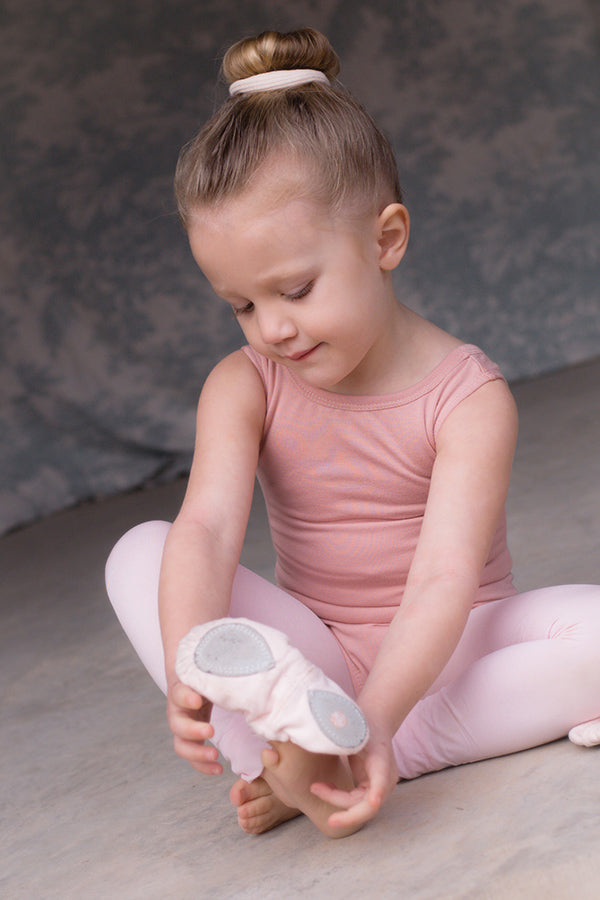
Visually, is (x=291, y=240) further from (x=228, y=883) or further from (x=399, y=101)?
(x=399, y=101)

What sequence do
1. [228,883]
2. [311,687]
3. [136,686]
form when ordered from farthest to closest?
[136,686]
[228,883]
[311,687]

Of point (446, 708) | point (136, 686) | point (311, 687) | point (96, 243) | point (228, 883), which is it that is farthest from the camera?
point (96, 243)

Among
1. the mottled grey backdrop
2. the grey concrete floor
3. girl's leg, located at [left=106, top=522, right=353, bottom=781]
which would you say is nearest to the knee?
girl's leg, located at [left=106, top=522, right=353, bottom=781]

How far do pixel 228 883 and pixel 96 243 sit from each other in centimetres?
254

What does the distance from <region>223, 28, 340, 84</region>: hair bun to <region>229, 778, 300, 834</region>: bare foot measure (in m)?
0.74

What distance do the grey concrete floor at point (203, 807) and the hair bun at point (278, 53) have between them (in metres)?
0.76

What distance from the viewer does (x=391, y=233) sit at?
3.81 ft

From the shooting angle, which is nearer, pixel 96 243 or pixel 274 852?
pixel 274 852

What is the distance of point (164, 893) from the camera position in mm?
995

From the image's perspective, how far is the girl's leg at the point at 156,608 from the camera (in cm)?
117

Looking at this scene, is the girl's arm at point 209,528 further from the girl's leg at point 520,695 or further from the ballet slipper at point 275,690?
the girl's leg at point 520,695

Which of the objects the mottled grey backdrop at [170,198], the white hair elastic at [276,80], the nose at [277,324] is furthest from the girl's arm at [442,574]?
the mottled grey backdrop at [170,198]

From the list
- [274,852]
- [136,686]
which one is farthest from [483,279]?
[274,852]

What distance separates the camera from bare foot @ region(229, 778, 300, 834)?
3.44 feet
